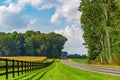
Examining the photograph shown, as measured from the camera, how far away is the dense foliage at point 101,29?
67250 millimetres

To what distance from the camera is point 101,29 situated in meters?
79.4

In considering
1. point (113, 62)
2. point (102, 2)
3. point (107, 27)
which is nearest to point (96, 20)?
point (102, 2)

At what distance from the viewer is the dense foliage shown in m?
67.2

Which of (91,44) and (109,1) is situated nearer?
(109,1)

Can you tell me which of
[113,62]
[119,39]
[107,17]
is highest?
[107,17]

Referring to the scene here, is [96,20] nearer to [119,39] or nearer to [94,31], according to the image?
[94,31]

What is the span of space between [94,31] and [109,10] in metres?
12.1

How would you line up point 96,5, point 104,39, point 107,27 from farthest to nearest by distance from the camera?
point 104,39 → point 96,5 → point 107,27

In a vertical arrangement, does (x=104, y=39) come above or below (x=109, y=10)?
below

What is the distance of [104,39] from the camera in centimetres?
8644

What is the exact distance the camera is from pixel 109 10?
7344cm

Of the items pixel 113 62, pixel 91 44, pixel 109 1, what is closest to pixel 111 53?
pixel 113 62

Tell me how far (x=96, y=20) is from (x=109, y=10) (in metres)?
9.16

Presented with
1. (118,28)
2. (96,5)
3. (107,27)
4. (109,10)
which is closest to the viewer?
(118,28)
